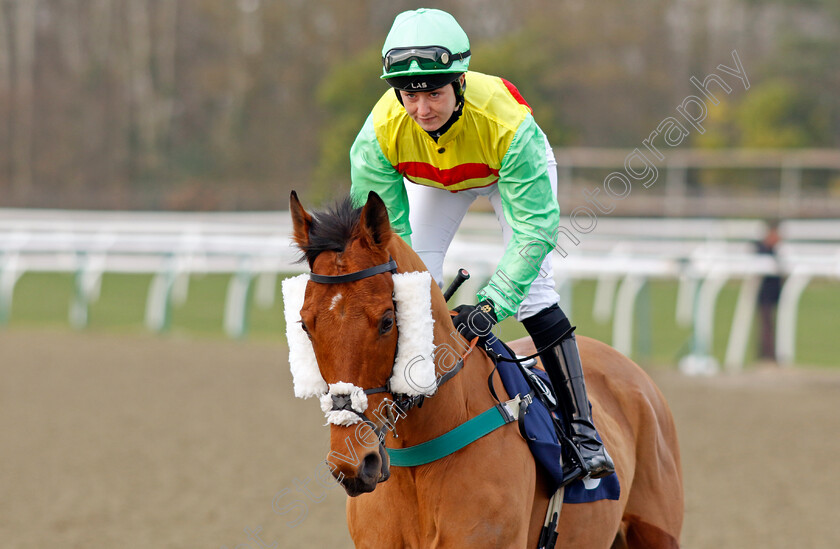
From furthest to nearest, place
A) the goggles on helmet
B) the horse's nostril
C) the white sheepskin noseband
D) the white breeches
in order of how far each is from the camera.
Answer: the white breeches
the goggles on helmet
the white sheepskin noseband
the horse's nostril

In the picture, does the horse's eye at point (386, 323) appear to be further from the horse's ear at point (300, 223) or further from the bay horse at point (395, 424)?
the horse's ear at point (300, 223)

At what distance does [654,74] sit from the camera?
102ft

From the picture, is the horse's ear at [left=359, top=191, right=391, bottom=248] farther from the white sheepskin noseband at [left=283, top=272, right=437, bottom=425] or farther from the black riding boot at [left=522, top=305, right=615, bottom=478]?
the black riding boot at [left=522, top=305, right=615, bottom=478]

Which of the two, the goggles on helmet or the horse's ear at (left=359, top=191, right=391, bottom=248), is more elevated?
the goggles on helmet

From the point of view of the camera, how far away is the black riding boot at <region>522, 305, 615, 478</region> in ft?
10.6

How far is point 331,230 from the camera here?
99.7 inches

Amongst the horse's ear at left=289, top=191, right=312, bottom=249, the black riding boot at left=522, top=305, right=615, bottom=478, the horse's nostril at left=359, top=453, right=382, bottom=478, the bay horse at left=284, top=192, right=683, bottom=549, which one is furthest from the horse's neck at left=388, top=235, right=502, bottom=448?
the black riding boot at left=522, top=305, right=615, bottom=478

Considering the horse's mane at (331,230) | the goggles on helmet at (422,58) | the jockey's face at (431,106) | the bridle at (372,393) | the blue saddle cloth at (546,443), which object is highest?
the goggles on helmet at (422,58)

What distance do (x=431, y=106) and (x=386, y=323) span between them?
2.64 feet

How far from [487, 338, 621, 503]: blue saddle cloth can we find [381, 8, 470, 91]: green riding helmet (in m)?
0.81

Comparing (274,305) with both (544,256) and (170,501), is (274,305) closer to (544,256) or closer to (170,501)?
(170,501)

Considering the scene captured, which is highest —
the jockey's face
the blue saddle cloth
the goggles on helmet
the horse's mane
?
the goggles on helmet

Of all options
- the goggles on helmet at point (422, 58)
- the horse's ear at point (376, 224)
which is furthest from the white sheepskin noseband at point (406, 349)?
the goggles on helmet at point (422, 58)

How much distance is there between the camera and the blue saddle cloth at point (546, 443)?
300 cm
